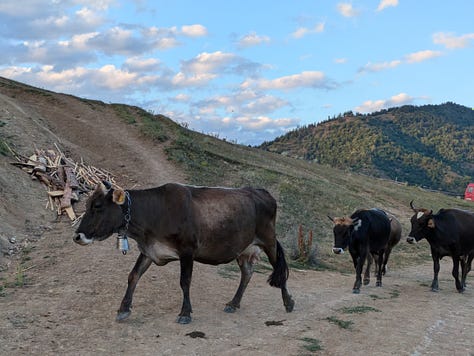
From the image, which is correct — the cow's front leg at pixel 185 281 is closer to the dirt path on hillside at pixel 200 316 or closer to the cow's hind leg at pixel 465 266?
the dirt path on hillside at pixel 200 316

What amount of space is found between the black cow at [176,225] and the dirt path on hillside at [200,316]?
0.55 m

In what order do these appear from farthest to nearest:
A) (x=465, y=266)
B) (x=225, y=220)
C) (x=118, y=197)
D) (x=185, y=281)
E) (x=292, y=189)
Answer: (x=292, y=189) < (x=465, y=266) < (x=225, y=220) < (x=185, y=281) < (x=118, y=197)

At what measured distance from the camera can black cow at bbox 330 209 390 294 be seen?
469 inches

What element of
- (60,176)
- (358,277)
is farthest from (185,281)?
(60,176)

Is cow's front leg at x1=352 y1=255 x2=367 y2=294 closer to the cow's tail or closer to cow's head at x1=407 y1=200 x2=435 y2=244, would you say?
cow's head at x1=407 y1=200 x2=435 y2=244

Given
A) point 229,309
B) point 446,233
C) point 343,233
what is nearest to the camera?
point 229,309

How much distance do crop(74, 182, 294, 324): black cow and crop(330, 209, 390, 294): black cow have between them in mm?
3782

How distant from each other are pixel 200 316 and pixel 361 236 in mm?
5479

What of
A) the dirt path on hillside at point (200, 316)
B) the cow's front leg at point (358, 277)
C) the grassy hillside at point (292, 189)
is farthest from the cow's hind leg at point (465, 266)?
the grassy hillside at point (292, 189)

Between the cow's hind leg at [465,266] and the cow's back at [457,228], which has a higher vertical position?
the cow's back at [457,228]

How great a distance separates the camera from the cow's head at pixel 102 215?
725 centimetres

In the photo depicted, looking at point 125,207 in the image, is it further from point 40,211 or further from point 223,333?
point 40,211

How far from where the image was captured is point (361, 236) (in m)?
12.3

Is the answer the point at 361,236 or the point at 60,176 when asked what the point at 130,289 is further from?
the point at 60,176
